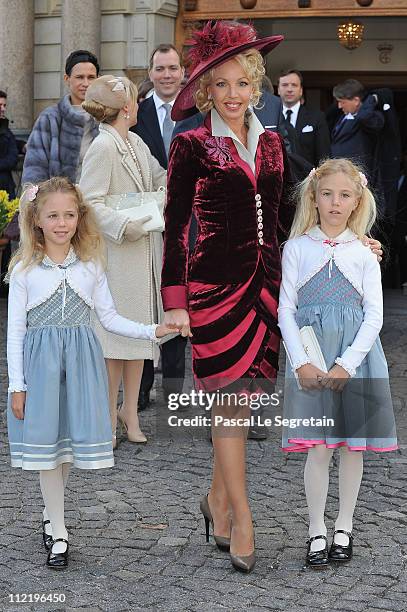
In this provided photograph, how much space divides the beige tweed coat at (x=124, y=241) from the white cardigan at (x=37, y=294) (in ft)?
5.04

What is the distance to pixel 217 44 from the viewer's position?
488 centimetres

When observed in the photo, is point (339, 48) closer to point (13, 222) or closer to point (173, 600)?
point (13, 222)

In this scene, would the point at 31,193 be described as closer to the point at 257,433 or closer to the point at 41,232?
the point at 41,232

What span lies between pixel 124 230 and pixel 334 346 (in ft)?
6.66

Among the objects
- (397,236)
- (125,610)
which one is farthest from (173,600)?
(397,236)

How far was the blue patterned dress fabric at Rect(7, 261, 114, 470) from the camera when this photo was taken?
4.83m

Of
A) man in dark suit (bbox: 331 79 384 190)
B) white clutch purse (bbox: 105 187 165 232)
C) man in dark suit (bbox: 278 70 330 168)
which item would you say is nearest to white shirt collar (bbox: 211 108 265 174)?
white clutch purse (bbox: 105 187 165 232)

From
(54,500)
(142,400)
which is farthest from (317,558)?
(142,400)

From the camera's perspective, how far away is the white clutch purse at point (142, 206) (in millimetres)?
6562

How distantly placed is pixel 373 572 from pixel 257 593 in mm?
468

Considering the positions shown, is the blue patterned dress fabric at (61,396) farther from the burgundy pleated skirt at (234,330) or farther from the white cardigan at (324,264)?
the white cardigan at (324,264)

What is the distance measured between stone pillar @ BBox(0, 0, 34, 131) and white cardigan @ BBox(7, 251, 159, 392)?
9984 mm

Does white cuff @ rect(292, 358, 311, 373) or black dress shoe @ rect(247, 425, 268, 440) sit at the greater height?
white cuff @ rect(292, 358, 311, 373)

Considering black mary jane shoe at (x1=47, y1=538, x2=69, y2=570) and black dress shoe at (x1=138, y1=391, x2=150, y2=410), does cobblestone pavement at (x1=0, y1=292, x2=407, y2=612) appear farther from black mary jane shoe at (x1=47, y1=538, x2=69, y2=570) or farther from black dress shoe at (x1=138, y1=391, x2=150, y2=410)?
black dress shoe at (x1=138, y1=391, x2=150, y2=410)
